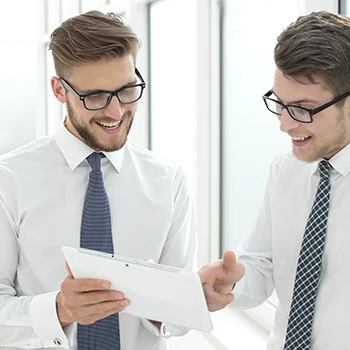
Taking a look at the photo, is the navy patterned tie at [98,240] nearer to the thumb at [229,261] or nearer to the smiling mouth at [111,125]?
the smiling mouth at [111,125]

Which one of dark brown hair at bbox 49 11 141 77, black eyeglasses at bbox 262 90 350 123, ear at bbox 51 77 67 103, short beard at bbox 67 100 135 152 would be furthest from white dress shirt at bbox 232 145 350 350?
ear at bbox 51 77 67 103

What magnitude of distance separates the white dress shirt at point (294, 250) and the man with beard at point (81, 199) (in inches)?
8.6

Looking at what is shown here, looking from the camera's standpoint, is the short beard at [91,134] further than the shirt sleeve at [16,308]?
Yes

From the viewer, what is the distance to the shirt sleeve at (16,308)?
1.85m

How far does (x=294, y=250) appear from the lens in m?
1.87

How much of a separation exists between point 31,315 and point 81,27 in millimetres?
810

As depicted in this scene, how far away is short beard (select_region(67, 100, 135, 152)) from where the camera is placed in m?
1.96

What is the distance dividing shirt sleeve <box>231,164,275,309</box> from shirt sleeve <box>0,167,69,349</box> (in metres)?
0.50

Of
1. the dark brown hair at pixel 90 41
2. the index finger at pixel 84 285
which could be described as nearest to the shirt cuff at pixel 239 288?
the index finger at pixel 84 285

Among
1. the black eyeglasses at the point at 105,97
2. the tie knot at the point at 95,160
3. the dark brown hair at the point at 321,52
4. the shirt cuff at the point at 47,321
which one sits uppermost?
the dark brown hair at the point at 321,52

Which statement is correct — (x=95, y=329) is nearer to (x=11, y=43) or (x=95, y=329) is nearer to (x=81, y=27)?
(x=81, y=27)

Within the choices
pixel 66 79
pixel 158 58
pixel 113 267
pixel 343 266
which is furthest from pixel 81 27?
pixel 158 58

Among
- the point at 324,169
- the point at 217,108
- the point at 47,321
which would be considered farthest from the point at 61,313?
the point at 217,108

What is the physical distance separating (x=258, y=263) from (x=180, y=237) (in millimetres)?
245
